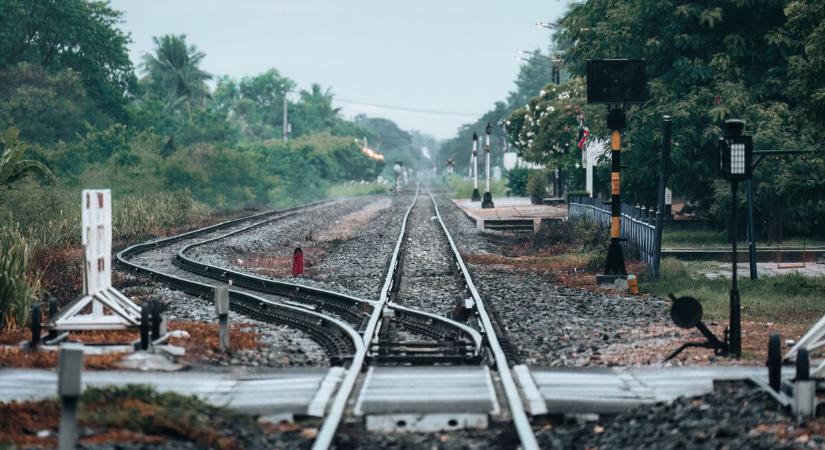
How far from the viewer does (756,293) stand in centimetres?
1723

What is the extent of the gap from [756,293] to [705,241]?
1292 cm

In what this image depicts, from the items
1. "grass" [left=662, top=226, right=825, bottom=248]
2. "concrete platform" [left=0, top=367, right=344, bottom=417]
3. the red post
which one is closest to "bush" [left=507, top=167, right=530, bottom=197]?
"grass" [left=662, top=226, right=825, bottom=248]

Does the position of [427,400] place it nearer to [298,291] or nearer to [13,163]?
[298,291]

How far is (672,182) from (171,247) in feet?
43.5

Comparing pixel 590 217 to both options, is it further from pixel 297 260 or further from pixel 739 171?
pixel 739 171

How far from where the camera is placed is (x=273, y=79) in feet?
496

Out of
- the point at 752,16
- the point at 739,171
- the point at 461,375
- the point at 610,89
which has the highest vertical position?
the point at 752,16

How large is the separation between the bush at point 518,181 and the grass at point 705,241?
4141 centimetres

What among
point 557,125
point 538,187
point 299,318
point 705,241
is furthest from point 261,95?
point 299,318

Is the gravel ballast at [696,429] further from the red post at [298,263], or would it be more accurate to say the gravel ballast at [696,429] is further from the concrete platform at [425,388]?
the red post at [298,263]

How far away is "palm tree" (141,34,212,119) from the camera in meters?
96.8

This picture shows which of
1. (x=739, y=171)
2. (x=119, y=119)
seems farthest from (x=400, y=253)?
(x=119, y=119)

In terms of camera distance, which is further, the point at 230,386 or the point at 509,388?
the point at 230,386

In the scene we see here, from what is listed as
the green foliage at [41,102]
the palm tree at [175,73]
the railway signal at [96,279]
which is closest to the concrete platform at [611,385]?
the railway signal at [96,279]
